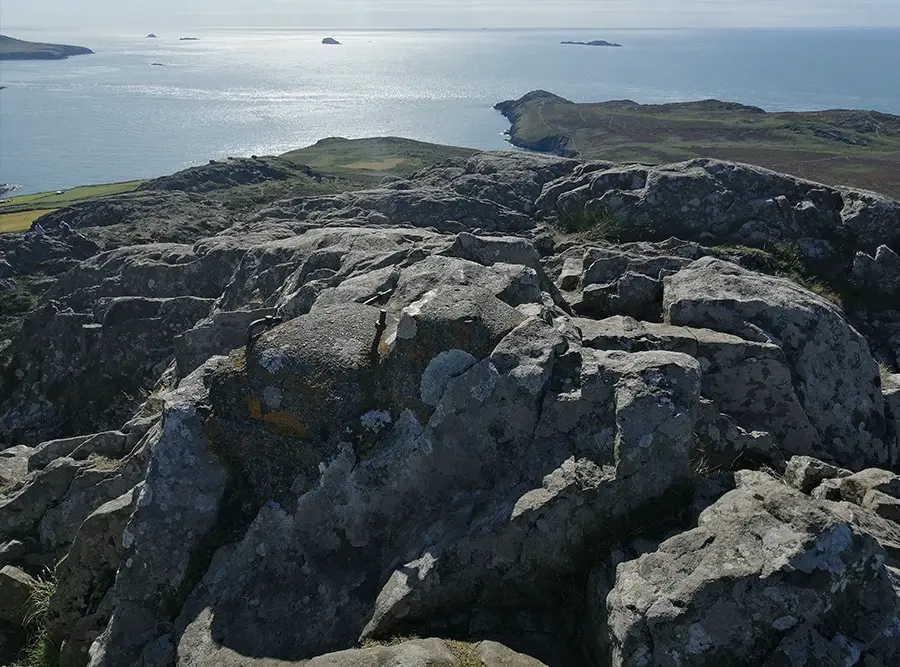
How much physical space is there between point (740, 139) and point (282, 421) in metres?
152

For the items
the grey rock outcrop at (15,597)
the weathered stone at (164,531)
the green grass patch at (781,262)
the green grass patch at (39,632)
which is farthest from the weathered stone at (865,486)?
the grey rock outcrop at (15,597)

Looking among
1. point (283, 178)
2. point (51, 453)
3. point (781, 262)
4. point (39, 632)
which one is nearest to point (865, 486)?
point (781, 262)

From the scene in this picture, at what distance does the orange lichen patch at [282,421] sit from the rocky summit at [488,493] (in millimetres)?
34

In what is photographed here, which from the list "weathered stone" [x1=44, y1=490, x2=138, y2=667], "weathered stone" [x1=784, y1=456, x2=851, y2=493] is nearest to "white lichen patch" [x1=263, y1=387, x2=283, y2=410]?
"weathered stone" [x1=44, y1=490, x2=138, y2=667]

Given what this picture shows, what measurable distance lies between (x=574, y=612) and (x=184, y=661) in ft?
17.2

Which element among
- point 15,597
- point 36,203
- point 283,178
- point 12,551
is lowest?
point 36,203

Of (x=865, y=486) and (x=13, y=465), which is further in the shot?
(x=13, y=465)

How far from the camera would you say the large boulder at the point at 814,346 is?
12734 mm

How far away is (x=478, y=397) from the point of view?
9.92 meters

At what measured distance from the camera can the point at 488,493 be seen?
952cm

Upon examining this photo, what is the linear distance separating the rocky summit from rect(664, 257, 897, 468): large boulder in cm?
5

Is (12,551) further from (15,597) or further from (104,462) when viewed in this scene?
(104,462)

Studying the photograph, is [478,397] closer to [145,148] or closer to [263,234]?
[263,234]

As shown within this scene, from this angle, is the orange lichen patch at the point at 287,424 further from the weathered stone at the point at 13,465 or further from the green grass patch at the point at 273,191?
the green grass patch at the point at 273,191
